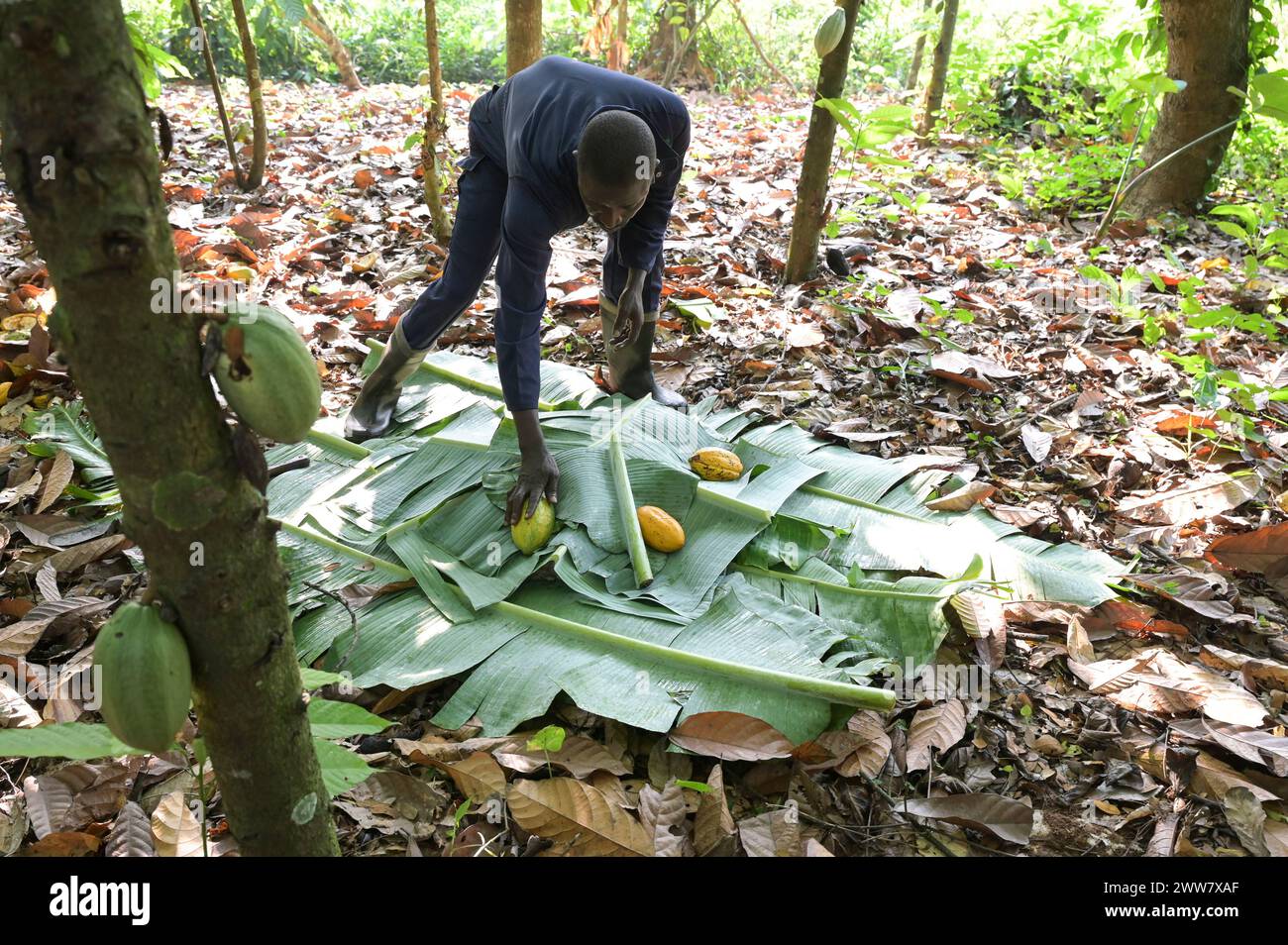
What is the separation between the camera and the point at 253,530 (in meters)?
0.95

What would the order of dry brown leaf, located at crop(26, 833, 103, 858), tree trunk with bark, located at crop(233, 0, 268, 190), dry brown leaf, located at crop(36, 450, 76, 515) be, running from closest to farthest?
dry brown leaf, located at crop(26, 833, 103, 858) → dry brown leaf, located at crop(36, 450, 76, 515) → tree trunk with bark, located at crop(233, 0, 268, 190)

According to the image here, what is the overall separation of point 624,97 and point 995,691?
1.92 meters

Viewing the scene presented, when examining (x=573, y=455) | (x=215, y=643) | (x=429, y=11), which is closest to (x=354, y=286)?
(x=429, y=11)

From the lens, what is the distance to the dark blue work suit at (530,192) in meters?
2.41

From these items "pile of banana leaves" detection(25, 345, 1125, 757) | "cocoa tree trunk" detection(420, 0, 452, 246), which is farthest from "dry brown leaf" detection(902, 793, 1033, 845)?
"cocoa tree trunk" detection(420, 0, 452, 246)

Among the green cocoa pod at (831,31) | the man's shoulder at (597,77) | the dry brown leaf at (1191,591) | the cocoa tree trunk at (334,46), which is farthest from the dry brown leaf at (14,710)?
the cocoa tree trunk at (334,46)

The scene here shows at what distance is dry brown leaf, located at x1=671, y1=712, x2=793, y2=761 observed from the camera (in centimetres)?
190

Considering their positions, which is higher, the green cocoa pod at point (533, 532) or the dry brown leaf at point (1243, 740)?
the green cocoa pod at point (533, 532)

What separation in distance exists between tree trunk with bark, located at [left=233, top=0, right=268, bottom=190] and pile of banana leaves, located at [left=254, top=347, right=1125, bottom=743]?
9.29 feet

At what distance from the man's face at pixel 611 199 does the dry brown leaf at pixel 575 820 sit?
1392mm

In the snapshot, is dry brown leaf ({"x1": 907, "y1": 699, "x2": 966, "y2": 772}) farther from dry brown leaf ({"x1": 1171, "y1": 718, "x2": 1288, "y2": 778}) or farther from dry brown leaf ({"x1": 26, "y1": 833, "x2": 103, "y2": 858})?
dry brown leaf ({"x1": 26, "y1": 833, "x2": 103, "y2": 858})

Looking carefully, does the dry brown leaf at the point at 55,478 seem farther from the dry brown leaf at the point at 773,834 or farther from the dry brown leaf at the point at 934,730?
the dry brown leaf at the point at 934,730

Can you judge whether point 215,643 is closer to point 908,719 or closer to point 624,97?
point 908,719

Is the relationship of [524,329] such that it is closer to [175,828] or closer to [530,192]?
[530,192]
